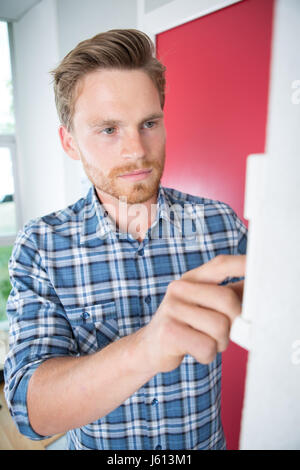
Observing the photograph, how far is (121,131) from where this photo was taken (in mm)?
642

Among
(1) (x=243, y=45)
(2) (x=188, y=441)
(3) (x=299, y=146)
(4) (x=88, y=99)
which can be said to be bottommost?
(2) (x=188, y=441)

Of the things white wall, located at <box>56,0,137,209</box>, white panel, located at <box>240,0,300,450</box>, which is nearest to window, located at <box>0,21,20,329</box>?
white wall, located at <box>56,0,137,209</box>

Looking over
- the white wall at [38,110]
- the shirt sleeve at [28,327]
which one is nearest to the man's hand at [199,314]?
the shirt sleeve at [28,327]

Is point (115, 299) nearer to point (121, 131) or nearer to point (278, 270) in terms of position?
point (121, 131)

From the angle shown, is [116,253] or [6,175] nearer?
[116,253]

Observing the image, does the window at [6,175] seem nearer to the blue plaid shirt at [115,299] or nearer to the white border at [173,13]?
the white border at [173,13]

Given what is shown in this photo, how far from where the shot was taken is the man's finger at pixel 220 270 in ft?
1.00

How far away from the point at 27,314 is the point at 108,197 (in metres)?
0.33

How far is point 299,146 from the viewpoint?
6.2 inches

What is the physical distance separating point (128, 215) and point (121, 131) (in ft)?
0.69

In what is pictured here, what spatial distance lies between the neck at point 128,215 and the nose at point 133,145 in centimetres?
13

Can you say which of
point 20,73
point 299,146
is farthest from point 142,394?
point 20,73

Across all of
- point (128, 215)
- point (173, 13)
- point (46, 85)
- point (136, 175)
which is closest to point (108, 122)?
point (136, 175)
